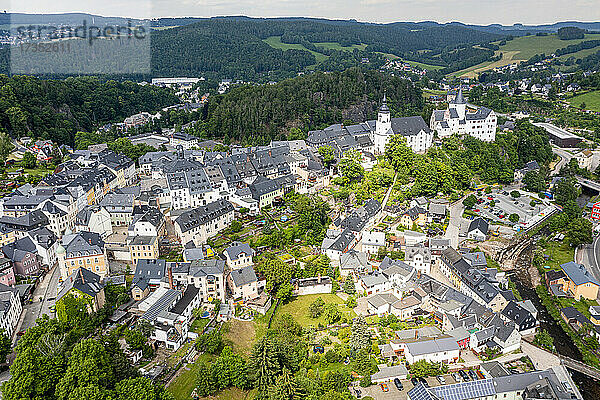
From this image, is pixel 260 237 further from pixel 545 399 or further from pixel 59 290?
pixel 545 399

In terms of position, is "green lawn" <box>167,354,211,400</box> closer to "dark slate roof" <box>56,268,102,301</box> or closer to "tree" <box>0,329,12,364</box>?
"dark slate roof" <box>56,268,102,301</box>

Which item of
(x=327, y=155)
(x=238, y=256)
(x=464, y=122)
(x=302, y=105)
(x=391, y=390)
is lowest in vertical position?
(x=391, y=390)

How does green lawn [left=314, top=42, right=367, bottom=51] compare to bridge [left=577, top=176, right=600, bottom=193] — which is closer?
bridge [left=577, top=176, right=600, bottom=193]

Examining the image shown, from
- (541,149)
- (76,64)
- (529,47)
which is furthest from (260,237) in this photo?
(529,47)

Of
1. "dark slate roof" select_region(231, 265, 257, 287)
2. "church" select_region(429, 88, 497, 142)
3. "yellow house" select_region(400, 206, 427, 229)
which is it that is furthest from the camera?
"church" select_region(429, 88, 497, 142)

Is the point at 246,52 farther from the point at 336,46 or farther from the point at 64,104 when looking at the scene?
the point at 64,104

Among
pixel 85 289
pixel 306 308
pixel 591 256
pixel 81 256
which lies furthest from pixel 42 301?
pixel 591 256

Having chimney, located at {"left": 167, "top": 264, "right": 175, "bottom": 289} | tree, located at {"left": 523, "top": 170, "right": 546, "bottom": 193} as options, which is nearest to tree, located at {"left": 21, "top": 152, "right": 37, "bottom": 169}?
chimney, located at {"left": 167, "top": 264, "right": 175, "bottom": 289}
